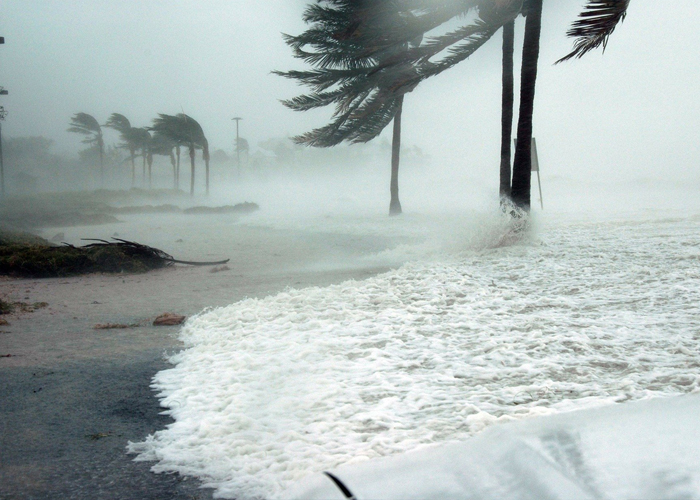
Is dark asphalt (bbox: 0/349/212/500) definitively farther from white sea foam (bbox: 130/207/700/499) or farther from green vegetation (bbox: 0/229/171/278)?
green vegetation (bbox: 0/229/171/278)

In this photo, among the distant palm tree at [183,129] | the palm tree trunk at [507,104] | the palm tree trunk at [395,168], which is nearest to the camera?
the palm tree trunk at [507,104]

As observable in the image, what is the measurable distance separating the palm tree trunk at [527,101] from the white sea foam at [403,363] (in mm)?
3474

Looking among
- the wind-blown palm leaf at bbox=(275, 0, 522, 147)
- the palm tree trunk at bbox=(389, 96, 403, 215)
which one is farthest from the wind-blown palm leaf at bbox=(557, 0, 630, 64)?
the palm tree trunk at bbox=(389, 96, 403, 215)

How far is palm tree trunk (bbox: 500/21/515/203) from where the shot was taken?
11469 millimetres

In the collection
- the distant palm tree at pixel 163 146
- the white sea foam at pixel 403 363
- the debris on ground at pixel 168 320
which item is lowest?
the debris on ground at pixel 168 320

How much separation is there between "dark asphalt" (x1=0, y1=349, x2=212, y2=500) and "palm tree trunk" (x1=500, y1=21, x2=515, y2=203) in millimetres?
9327

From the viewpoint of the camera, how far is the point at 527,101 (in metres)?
8.89

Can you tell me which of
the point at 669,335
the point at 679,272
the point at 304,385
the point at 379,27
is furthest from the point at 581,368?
the point at 379,27

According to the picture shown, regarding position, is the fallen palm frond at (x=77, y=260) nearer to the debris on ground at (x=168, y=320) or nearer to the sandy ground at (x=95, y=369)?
the sandy ground at (x=95, y=369)

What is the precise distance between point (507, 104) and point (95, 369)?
10155 mm

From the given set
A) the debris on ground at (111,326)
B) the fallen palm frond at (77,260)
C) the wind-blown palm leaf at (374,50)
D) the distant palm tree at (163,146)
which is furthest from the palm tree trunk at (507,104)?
the distant palm tree at (163,146)

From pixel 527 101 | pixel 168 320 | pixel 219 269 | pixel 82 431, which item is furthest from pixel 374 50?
pixel 82 431

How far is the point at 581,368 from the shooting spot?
9.54 feet

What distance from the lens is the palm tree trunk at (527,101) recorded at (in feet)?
28.9
